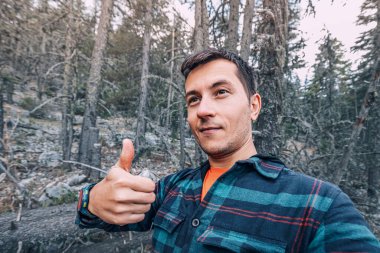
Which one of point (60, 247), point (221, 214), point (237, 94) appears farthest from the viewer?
point (60, 247)

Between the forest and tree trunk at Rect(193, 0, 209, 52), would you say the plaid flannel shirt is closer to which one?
the forest

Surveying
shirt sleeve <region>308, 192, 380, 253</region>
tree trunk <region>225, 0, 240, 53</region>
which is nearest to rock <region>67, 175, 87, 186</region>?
tree trunk <region>225, 0, 240, 53</region>

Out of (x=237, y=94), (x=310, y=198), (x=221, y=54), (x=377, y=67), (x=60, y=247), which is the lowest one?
(x=60, y=247)

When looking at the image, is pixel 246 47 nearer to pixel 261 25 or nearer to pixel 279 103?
pixel 261 25

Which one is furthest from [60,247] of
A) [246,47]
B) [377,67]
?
[377,67]

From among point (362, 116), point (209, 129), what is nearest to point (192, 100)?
point (209, 129)

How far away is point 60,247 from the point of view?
12.3ft

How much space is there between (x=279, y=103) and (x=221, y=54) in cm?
376

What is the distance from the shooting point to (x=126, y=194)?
49.8 inches

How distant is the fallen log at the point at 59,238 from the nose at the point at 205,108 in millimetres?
2786

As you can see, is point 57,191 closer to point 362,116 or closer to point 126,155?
point 126,155

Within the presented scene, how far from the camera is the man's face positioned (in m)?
1.80

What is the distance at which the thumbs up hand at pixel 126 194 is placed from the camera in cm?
127

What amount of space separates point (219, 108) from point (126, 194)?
93 centimetres
